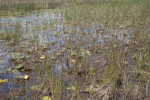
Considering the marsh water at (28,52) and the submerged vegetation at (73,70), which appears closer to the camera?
the submerged vegetation at (73,70)

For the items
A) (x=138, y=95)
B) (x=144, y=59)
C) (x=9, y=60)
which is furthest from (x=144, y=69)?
(x=9, y=60)

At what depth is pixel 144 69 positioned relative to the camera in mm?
2027

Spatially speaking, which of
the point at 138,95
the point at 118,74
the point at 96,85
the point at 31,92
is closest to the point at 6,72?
the point at 31,92

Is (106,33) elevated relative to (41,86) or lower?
elevated

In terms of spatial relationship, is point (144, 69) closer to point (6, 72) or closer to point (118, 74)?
point (118, 74)

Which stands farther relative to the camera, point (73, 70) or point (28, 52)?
point (28, 52)

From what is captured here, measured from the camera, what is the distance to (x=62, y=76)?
2.02m

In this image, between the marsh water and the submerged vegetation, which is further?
the marsh water

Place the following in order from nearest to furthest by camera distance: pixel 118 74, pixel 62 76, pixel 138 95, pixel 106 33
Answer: pixel 138 95, pixel 118 74, pixel 62 76, pixel 106 33

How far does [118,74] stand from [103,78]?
0.79 ft

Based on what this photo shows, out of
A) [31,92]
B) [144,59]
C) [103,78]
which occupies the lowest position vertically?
[31,92]

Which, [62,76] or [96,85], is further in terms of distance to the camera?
[62,76]

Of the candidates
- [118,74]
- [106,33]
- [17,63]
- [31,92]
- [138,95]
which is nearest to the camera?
[138,95]

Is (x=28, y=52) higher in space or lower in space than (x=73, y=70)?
higher
